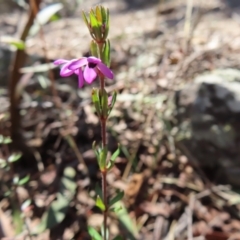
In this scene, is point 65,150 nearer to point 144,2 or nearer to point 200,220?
point 200,220

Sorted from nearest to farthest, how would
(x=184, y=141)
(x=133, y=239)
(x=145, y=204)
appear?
(x=133, y=239) < (x=145, y=204) < (x=184, y=141)

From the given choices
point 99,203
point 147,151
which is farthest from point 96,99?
point 147,151

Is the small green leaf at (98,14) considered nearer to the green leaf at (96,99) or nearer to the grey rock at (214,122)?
the green leaf at (96,99)

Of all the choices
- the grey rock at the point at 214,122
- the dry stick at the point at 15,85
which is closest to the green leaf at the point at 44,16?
the dry stick at the point at 15,85

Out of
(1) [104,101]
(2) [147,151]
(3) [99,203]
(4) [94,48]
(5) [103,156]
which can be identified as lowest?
(2) [147,151]

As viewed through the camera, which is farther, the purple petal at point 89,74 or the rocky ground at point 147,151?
the rocky ground at point 147,151

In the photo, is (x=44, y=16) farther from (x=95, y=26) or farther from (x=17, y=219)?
(x=95, y=26)

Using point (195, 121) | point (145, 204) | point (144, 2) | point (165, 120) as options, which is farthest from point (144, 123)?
point (144, 2)

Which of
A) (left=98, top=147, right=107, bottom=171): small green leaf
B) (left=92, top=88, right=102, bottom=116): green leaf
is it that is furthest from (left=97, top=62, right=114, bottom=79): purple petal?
(left=98, top=147, right=107, bottom=171): small green leaf

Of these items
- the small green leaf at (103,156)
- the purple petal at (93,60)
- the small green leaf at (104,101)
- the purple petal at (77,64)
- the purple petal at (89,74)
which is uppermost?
the purple petal at (93,60)

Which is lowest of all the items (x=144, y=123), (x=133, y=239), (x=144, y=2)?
(x=133, y=239)

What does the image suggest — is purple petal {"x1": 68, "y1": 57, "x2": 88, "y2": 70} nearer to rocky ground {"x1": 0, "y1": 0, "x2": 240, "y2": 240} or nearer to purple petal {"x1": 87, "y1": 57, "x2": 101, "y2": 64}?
purple petal {"x1": 87, "y1": 57, "x2": 101, "y2": 64}
